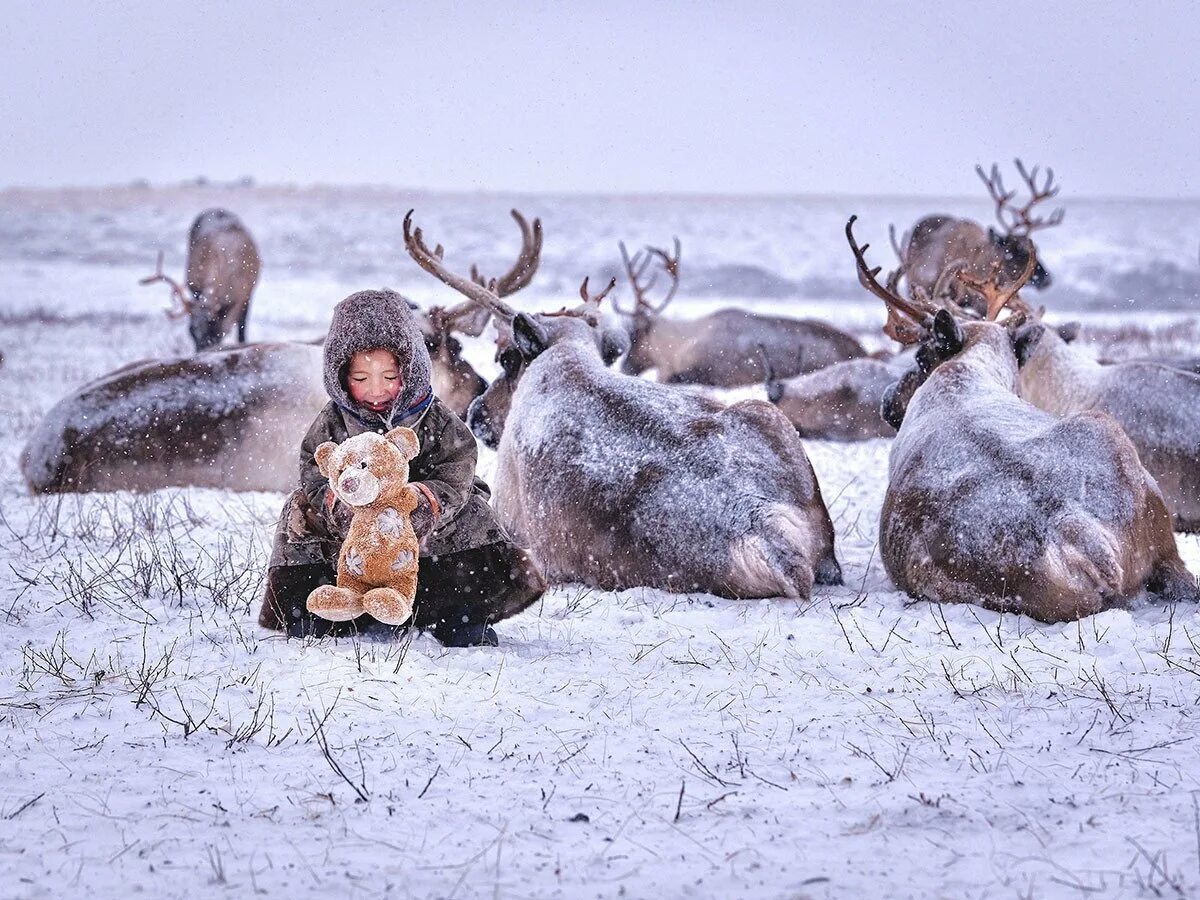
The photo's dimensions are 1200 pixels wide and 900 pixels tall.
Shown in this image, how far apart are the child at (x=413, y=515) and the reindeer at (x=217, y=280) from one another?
10472 mm

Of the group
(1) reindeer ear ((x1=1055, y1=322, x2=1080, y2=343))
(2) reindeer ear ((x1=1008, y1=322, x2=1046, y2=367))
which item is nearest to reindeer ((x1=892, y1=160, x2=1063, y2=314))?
(1) reindeer ear ((x1=1055, y1=322, x2=1080, y2=343))

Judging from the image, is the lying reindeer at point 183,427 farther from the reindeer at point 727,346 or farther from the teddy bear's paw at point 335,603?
the reindeer at point 727,346

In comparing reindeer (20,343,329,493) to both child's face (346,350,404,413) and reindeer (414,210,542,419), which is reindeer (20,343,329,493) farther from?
child's face (346,350,404,413)

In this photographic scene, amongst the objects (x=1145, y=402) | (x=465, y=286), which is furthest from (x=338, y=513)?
(x=1145, y=402)

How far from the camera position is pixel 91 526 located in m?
5.69

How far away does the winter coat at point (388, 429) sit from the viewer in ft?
12.7

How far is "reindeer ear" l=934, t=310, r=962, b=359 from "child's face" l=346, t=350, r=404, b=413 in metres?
3.04

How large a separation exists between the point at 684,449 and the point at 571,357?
1126mm

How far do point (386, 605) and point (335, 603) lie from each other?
0.49ft

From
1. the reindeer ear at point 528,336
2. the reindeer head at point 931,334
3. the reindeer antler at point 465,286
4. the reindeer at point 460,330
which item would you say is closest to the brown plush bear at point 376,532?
the reindeer ear at point 528,336

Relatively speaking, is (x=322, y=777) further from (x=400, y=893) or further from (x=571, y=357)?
(x=571, y=357)

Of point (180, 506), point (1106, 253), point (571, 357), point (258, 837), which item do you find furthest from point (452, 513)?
point (1106, 253)

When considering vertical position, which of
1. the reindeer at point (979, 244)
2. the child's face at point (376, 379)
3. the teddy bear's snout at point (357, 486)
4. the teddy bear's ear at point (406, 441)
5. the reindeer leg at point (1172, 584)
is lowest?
the reindeer leg at point (1172, 584)

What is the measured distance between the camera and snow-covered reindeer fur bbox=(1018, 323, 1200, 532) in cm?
635
